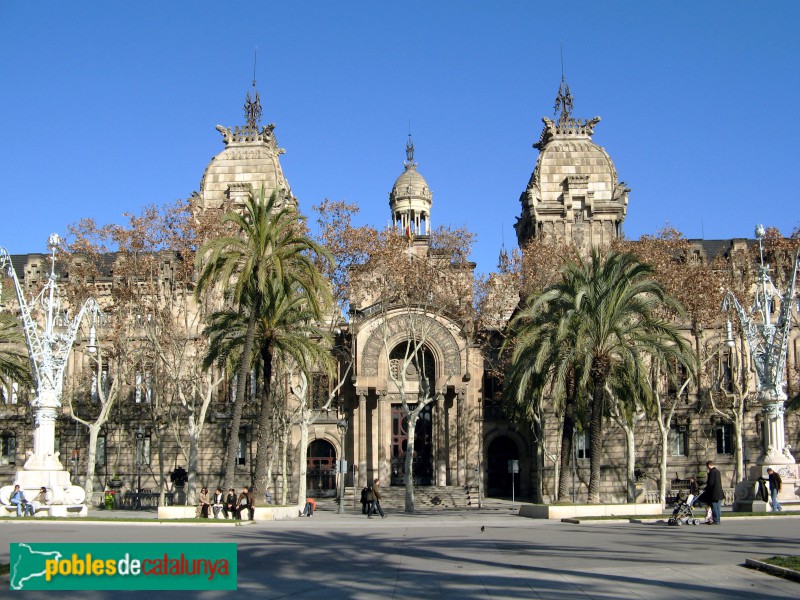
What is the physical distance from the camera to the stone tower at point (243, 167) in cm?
6153

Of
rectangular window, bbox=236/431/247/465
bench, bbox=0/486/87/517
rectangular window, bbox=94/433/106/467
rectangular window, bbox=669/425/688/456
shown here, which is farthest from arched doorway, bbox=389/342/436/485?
bench, bbox=0/486/87/517

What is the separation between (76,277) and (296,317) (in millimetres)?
15438

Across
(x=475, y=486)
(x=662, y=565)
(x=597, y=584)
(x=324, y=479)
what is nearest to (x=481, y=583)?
(x=597, y=584)

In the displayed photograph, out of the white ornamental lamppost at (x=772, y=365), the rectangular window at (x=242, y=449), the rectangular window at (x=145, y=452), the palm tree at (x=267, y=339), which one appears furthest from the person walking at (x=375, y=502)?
the rectangular window at (x=145, y=452)

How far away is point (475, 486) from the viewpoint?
179 feet

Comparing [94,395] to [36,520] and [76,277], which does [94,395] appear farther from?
[36,520]

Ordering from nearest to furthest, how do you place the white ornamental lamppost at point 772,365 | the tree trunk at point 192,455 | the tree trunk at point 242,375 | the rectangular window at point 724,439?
1. the white ornamental lamppost at point 772,365
2. the tree trunk at point 242,375
3. the tree trunk at point 192,455
4. the rectangular window at point 724,439

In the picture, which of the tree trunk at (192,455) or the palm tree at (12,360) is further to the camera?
the tree trunk at (192,455)

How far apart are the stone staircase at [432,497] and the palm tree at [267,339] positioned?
15.8 metres

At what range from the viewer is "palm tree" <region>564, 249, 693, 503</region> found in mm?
34750

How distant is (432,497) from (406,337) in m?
9.38

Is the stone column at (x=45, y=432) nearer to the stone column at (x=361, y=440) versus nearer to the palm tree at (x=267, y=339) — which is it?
the palm tree at (x=267, y=339)

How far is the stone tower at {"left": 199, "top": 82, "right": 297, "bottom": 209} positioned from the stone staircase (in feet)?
64.6

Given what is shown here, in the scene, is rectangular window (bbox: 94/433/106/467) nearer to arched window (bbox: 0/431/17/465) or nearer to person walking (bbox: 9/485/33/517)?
arched window (bbox: 0/431/17/465)
